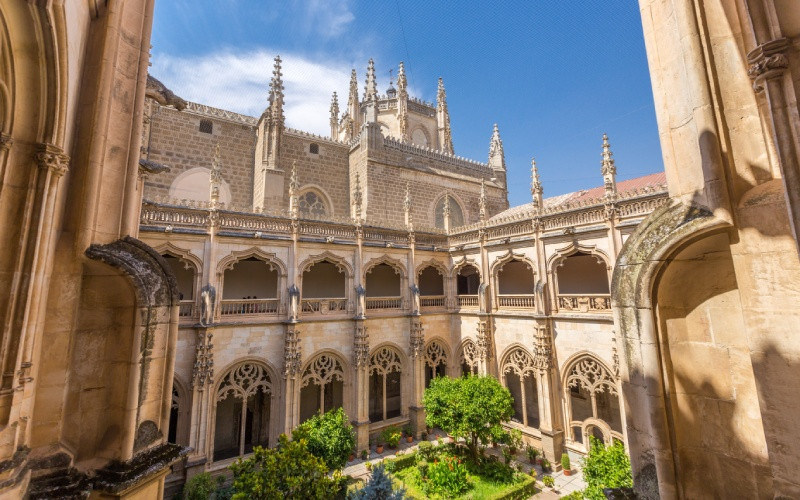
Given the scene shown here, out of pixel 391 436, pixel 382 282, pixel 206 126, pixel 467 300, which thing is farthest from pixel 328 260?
pixel 206 126

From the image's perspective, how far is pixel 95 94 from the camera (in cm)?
356

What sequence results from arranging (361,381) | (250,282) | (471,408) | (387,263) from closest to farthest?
(471,408)
(361,381)
(250,282)
(387,263)

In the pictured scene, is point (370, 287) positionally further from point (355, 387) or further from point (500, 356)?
point (500, 356)

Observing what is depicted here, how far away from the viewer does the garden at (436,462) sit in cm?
728

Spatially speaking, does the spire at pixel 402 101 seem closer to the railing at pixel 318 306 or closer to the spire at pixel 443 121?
the spire at pixel 443 121

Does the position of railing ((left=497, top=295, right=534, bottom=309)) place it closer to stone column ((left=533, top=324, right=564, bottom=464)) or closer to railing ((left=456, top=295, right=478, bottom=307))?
stone column ((left=533, top=324, right=564, bottom=464))

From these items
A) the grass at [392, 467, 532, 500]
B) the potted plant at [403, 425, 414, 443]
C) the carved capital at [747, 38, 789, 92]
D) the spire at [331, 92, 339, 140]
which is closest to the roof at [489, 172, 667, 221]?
the carved capital at [747, 38, 789, 92]

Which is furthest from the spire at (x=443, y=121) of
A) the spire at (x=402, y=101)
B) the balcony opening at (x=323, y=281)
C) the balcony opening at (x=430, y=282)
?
the balcony opening at (x=323, y=281)

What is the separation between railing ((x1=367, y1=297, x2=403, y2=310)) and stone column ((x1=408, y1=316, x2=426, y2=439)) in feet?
3.40

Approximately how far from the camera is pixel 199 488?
1047 cm

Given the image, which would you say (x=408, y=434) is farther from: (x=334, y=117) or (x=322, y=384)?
(x=334, y=117)

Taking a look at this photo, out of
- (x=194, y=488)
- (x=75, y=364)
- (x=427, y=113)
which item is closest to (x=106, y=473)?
(x=75, y=364)

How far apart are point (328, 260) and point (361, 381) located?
5.46m

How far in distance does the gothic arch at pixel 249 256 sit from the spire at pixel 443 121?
22195 mm
